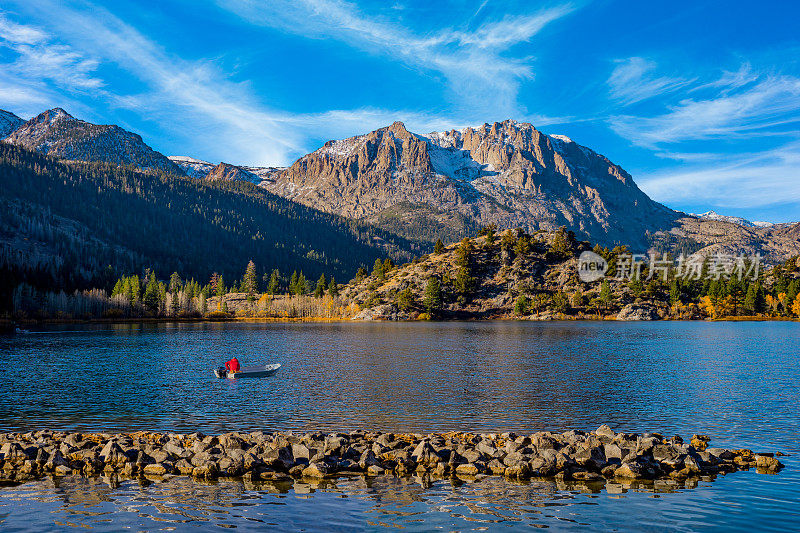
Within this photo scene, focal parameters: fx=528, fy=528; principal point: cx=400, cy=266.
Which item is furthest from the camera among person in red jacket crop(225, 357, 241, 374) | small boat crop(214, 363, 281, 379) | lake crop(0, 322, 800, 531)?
person in red jacket crop(225, 357, 241, 374)

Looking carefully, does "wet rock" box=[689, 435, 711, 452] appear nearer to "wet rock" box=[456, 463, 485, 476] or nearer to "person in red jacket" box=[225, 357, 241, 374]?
"wet rock" box=[456, 463, 485, 476]

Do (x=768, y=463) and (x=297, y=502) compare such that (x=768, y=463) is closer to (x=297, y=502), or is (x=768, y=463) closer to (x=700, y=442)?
(x=700, y=442)

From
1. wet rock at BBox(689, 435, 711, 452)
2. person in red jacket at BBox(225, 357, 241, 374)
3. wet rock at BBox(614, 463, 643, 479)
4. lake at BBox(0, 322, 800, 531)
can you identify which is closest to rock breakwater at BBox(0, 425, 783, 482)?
wet rock at BBox(614, 463, 643, 479)

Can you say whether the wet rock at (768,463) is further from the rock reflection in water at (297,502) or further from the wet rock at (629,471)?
the wet rock at (629,471)

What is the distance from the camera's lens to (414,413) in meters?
50.7

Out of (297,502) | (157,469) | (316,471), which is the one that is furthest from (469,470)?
(157,469)

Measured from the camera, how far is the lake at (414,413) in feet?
81.6

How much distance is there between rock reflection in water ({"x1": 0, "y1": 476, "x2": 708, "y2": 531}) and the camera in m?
24.0

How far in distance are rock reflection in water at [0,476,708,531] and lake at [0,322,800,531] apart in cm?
12

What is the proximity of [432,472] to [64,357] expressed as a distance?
3676 inches

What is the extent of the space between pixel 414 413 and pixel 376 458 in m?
17.2

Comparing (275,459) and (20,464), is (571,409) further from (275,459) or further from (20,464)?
(20,464)

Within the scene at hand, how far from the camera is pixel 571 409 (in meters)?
52.2

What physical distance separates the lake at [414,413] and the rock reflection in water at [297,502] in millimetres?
123
